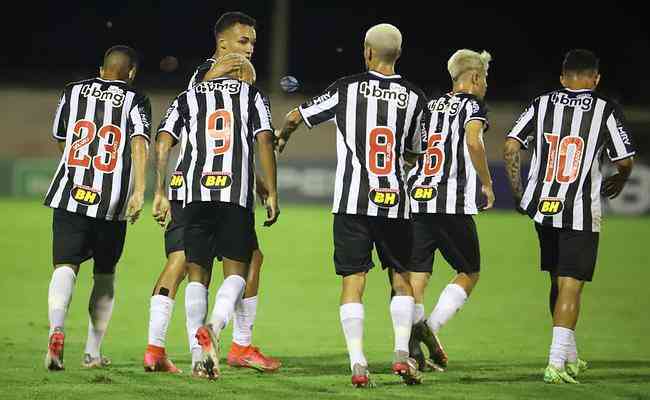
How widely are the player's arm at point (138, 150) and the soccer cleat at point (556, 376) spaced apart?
257 centimetres

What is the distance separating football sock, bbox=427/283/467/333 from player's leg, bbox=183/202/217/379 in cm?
161

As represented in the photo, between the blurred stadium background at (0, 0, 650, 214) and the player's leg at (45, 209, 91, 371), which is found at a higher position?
the blurred stadium background at (0, 0, 650, 214)

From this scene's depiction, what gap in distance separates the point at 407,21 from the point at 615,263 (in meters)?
20.7

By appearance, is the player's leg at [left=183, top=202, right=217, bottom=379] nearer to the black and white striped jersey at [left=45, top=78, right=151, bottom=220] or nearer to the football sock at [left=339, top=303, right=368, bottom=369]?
the black and white striped jersey at [left=45, top=78, right=151, bottom=220]

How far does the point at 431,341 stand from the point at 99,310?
2.08 metres

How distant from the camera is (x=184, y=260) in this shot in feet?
25.0

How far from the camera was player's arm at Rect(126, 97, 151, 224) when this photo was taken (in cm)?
730

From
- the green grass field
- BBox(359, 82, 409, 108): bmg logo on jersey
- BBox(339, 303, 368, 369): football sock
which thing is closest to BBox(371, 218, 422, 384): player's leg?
BBox(339, 303, 368, 369): football sock

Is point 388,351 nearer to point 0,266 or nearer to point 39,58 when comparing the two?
point 0,266

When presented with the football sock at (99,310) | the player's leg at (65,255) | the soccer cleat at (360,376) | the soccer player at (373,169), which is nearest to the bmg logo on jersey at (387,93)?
the soccer player at (373,169)

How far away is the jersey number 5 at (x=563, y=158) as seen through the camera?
753cm

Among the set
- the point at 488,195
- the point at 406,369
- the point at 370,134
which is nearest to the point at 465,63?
the point at 488,195

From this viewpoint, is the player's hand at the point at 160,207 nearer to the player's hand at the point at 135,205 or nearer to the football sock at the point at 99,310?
→ the player's hand at the point at 135,205

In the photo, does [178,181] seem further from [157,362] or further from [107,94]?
[157,362]
